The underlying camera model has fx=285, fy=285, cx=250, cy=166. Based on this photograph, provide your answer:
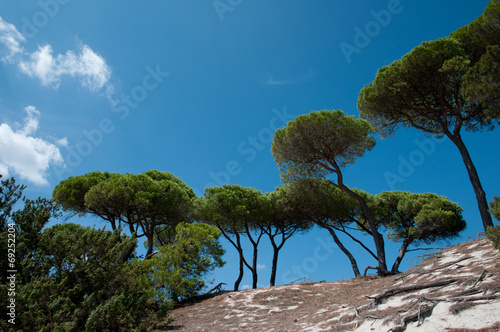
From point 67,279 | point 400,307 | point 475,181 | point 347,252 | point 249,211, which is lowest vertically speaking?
point 400,307

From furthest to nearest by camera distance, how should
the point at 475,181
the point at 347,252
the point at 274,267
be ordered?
the point at 274,267, the point at 347,252, the point at 475,181

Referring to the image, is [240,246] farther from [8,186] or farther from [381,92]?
[8,186]

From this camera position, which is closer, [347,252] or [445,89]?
[445,89]

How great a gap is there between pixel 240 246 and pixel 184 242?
5.85 metres

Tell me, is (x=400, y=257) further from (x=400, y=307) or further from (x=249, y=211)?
(x=400, y=307)

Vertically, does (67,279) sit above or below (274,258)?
below

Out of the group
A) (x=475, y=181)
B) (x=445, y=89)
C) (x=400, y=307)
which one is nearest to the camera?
(x=400, y=307)

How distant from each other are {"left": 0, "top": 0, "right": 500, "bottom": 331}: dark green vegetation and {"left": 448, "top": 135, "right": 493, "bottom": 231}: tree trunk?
1.6 inches

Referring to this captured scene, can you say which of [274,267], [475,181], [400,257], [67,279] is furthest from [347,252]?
[67,279]

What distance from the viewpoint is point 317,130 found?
14016mm

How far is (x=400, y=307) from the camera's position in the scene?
4.76m

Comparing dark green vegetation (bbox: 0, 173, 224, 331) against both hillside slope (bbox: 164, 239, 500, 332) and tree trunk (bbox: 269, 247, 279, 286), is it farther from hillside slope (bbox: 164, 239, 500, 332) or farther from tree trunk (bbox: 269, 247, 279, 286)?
tree trunk (bbox: 269, 247, 279, 286)

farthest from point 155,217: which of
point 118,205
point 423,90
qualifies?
point 423,90

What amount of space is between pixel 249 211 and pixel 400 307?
12.6 meters
